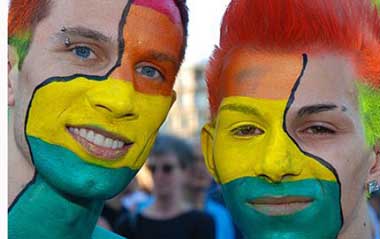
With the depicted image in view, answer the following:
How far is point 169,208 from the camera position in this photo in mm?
4508

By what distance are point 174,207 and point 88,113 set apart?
2418 mm

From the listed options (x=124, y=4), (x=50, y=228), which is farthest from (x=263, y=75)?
(x=50, y=228)

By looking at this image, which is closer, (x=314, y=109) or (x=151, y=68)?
(x=314, y=109)

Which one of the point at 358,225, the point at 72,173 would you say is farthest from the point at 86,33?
the point at 358,225

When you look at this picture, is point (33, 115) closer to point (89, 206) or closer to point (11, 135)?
point (11, 135)

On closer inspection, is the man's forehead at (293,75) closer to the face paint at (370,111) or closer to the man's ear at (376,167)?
the face paint at (370,111)

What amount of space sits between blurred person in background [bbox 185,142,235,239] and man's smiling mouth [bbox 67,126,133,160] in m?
1.97

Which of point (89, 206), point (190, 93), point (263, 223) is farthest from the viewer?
point (190, 93)

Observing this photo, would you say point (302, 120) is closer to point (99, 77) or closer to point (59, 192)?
point (99, 77)

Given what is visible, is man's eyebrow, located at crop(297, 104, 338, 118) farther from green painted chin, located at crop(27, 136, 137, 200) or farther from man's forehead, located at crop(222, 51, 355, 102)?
green painted chin, located at crop(27, 136, 137, 200)

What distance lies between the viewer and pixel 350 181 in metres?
2.24

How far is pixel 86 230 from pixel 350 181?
0.87m

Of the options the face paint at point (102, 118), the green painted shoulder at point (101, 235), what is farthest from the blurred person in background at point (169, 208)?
the face paint at point (102, 118)

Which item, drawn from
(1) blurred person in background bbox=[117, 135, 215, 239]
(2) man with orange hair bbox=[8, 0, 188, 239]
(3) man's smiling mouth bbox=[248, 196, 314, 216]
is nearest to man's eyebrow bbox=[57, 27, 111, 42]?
(2) man with orange hair bbox=[8, 0, 188, 239]
